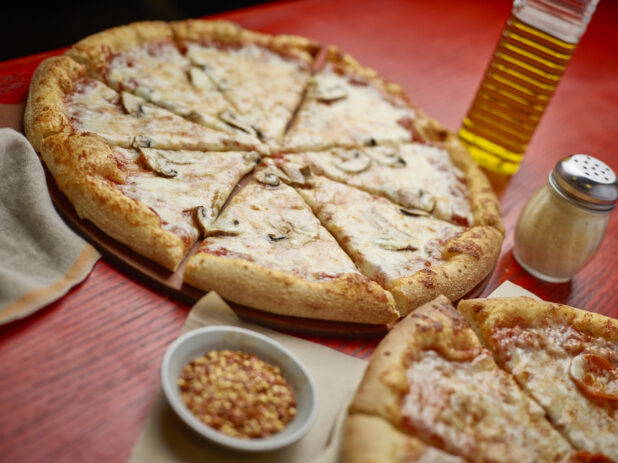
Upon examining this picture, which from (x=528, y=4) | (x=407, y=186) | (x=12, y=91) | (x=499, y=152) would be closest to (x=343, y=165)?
(x=407, y=186)

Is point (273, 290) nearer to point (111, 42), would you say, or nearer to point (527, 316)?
point (527, 316)

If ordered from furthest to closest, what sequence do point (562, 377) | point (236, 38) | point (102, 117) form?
point (236, 38) < point (102, 117) < point (562, 377)

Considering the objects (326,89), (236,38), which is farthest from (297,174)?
(236,38)

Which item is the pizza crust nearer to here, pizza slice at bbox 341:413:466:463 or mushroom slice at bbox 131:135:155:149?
pizza slice at bbox 341:413:466:463

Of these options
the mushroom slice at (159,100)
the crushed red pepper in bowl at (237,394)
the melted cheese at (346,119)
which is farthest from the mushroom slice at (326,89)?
the crushed red pepper in bowl at (237,394)

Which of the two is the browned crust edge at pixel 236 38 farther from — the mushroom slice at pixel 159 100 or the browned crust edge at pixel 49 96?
the browned crust edge at pixel 49 96

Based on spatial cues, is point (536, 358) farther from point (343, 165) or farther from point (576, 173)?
point (343, 165)
